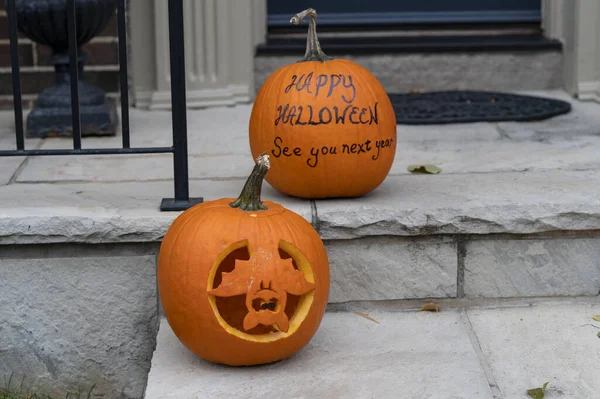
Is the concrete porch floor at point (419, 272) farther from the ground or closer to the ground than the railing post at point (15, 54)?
closer to the ground

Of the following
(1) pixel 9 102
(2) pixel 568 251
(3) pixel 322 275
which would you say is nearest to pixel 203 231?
(3) pixel 322 275

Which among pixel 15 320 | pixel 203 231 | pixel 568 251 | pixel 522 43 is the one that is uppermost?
pixel 522 43

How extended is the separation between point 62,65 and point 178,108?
153 centimetres

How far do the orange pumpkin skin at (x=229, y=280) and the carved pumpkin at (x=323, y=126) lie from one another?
13.8 inches

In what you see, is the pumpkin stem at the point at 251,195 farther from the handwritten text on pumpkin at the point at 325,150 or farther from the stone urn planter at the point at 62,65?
the stone urn planter at the point at 62,65

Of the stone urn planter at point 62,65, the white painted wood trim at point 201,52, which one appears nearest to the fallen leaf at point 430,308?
the stone urn planter at point 62,65

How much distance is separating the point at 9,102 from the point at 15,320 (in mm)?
1926

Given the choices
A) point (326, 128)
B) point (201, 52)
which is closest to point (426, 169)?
point (326, 128)

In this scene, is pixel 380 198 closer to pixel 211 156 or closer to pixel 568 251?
pixel 568 251

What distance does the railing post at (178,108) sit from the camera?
2.69 metres

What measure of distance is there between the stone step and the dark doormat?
145 centimetres

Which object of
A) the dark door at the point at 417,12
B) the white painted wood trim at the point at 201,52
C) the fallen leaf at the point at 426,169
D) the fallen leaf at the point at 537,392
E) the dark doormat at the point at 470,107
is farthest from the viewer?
the dark door at the point at 417,12

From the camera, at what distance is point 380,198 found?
2.88 metres

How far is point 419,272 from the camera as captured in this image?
2818 millimetres
